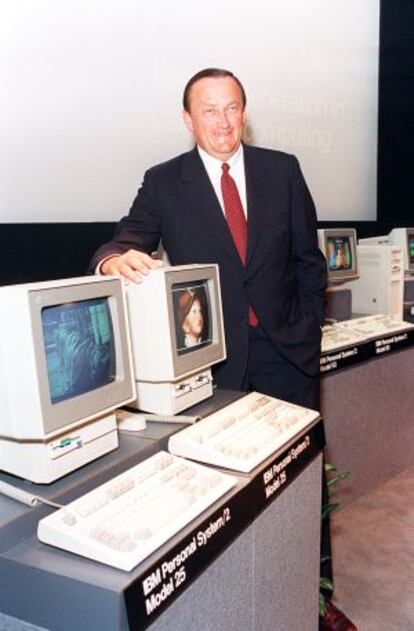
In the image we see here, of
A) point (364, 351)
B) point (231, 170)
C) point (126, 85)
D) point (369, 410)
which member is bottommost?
point (369, 410)

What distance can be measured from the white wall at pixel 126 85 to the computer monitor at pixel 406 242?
544 mm

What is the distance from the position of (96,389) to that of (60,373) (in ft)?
0.34

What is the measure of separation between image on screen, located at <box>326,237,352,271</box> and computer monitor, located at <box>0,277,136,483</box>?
83.7 inches

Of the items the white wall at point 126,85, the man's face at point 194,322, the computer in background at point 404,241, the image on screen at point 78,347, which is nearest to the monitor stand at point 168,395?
the man's face at point 194,322

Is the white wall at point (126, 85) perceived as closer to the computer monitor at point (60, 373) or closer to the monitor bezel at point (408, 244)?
the monitor bezel at point (408, 244)

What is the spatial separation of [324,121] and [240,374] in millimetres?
2813

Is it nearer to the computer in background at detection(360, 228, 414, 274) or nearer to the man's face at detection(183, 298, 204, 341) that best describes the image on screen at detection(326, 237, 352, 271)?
the computer in background at detection(360, 228, 414, 274)

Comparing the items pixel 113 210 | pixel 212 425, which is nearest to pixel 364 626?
pixel 212 425

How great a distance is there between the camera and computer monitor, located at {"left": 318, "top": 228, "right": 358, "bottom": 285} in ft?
10.6

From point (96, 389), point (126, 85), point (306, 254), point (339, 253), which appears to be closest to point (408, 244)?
point (339, 253)

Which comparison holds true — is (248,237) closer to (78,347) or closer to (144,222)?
(144,222)

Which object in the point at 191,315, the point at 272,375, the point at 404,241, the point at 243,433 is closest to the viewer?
the point at 243,433

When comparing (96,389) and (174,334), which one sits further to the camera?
(174,334)

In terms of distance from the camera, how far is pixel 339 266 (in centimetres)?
334
